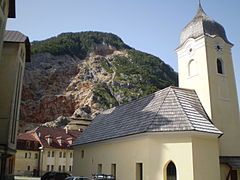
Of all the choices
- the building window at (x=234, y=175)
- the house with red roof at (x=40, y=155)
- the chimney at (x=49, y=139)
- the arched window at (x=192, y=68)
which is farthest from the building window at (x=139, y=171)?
the chimney at (x=49, y=139)

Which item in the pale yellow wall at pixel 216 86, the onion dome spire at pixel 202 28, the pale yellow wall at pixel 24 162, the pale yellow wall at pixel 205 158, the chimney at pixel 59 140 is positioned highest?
the onion dome spire at pixel 202 28

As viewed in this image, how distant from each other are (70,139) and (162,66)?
8103 centimetres

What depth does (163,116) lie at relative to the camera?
60.5ft

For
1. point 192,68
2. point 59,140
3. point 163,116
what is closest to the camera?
point 163,116

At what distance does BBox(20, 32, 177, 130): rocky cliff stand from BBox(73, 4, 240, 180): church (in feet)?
146

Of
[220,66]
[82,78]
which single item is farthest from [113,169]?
[82,78]

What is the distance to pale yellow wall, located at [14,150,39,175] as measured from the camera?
4434cm

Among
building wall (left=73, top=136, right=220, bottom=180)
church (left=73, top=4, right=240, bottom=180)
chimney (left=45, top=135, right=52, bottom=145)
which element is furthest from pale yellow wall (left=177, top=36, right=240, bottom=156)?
chimney (left=45, top=135, right=52, bottom=145)

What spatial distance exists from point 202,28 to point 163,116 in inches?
376

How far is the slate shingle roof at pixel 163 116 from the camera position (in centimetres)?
1733

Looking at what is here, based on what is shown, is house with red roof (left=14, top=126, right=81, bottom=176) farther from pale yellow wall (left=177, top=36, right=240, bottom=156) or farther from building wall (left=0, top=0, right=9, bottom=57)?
pale yellow wall (left=177, top=36, right=240, bottom=156)

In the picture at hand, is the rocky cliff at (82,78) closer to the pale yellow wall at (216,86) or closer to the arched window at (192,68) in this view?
the arched window at (192,68)

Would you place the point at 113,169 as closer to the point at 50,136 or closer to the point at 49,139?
the point at 49,139

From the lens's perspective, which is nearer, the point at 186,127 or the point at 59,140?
the point at 186,127
